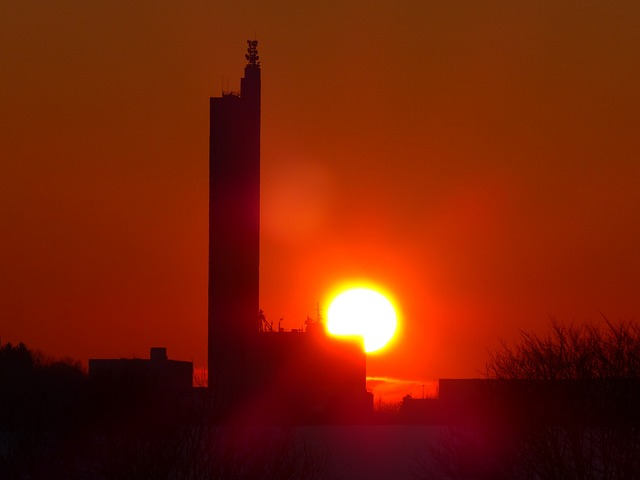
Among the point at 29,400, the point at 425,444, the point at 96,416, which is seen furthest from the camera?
the point at 425,444

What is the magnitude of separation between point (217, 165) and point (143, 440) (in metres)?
54.5

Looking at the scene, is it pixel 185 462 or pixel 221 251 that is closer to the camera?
pixel 185 462

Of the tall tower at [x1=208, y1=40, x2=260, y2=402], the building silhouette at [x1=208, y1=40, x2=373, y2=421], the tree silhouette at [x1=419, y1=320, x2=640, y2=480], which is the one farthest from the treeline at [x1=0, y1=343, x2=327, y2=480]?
the tall tower at [x1=208, y1=40, x2=260, y2=402]

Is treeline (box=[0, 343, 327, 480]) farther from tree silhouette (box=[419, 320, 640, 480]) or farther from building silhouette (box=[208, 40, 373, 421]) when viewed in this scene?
building silhouette (box=[208, 40, 373, 421])

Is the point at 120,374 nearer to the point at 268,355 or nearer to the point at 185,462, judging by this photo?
the point at 185,462

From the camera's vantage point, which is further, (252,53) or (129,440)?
(252,53)

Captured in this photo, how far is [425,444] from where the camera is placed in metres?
56.7

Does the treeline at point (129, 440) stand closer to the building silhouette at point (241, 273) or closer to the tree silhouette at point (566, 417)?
the tree silhouette at point (566, 417)

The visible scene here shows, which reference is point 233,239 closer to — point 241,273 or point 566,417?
point 241,273

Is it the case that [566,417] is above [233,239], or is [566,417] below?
below

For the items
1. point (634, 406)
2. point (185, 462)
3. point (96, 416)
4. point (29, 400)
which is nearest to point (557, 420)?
point (634, 406)

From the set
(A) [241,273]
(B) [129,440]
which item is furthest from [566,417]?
(A) [241,273]

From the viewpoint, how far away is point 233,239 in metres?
91.6

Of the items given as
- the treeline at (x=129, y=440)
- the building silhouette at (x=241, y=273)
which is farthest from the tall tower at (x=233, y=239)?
the treeline at (x=129, y=440)
